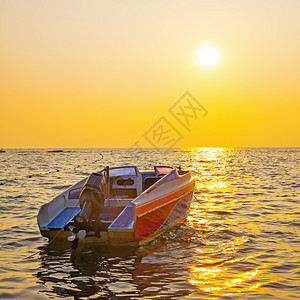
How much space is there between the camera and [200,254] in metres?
9.94

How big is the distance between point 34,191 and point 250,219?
1450 centimetres

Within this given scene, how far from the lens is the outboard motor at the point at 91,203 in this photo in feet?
30.9

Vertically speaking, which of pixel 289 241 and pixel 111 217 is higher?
pixel 111 217

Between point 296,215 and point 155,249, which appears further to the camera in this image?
point 296,215

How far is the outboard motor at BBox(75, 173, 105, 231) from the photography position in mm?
9414

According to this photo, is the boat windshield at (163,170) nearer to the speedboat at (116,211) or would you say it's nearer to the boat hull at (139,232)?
the speedboat at (116,211)

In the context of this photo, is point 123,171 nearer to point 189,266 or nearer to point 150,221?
point 150,221

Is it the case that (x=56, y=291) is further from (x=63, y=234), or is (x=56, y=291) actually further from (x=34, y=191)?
(x=34, y=191)

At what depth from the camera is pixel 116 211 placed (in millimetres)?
11867

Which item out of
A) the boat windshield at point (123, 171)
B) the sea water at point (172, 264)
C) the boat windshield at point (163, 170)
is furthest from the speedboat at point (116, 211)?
the boat windshield at point (163, 170)

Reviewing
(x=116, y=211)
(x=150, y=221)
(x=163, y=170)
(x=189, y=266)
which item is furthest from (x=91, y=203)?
(x=163, y=170)

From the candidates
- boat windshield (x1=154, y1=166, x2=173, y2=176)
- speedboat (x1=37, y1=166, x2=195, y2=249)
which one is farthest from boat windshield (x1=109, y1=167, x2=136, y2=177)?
boat windshield (x1=154, y1=166, x2=173, y2=176)

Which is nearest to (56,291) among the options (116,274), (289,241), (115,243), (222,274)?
(116,274)

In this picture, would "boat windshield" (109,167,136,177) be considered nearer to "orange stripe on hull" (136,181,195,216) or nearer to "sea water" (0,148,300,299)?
"orange stripe on hull" (136,181,195,216)
